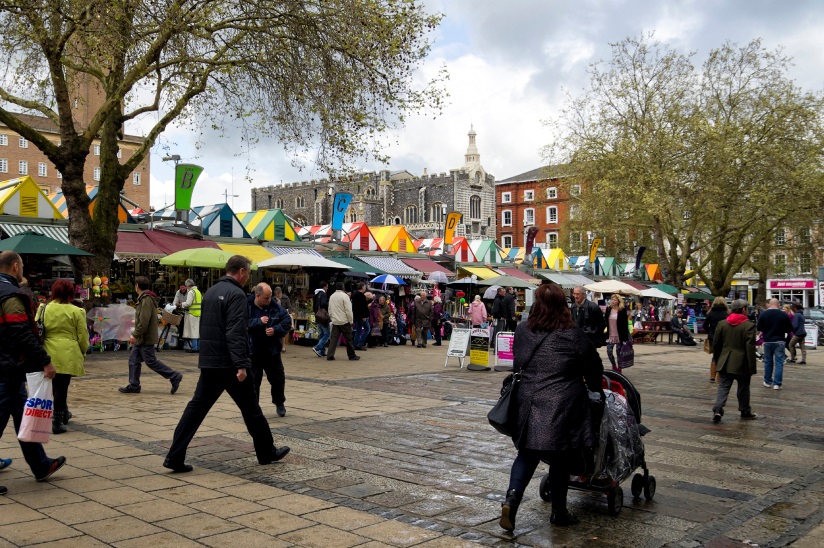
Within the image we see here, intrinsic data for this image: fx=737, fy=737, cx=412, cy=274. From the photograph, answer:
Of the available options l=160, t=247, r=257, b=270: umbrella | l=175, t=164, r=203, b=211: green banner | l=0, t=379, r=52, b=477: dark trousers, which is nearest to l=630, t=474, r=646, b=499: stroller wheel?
l=0, t=379, r=52, b=477: dark trousers

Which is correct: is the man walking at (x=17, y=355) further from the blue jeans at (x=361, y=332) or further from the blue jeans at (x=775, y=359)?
the blue jeans at (x=361, y=332)

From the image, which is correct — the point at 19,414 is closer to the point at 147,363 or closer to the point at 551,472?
the point at 551,472

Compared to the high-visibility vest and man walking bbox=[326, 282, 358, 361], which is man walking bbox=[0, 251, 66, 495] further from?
the high-visibility vest

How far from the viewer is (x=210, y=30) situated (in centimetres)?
1459

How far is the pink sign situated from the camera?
6575cm

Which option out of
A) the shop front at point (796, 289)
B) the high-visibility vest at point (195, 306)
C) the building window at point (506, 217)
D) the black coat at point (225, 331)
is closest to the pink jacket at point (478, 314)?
the high-visibility vest at point (195, 306)

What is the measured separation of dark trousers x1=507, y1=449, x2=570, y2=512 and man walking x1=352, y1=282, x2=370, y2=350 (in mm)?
13404

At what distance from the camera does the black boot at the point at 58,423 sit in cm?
720

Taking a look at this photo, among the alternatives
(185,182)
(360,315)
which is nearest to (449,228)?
(360,315)

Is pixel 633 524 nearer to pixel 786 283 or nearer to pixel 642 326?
pixel 642 326

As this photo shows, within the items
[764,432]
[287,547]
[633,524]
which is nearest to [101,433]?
[287,547]

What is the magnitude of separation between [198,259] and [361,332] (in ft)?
15.3

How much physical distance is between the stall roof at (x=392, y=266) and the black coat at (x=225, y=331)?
60.0 ft

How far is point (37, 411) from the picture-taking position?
16.8 ft
